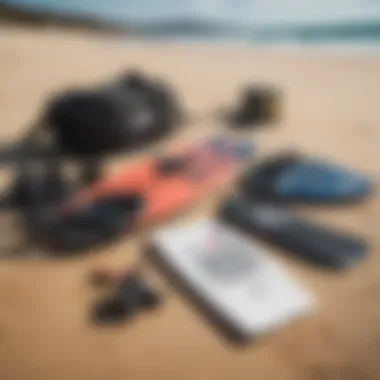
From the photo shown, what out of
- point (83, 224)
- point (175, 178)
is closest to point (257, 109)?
point (175, 178)

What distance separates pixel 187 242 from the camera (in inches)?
19.8

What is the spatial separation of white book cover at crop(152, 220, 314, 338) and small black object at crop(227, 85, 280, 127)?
0.79 feet

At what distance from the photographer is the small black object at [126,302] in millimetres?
438

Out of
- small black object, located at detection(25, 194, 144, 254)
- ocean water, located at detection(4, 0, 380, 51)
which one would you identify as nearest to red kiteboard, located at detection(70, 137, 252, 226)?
Answer: small black object, located at detection(25, 194, 144, 254)

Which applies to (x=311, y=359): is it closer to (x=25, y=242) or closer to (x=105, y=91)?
(x=25, y=242)

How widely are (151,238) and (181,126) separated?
232mm

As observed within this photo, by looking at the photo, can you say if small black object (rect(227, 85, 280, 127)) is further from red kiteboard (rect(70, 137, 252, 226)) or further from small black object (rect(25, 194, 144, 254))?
small black object (rect(25, 194, 144, 254))

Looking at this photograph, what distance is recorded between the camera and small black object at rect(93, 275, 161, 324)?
0.44 meters

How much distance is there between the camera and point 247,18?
916 mm

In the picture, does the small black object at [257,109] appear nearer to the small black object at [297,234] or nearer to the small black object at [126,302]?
the small black object at [297,234]

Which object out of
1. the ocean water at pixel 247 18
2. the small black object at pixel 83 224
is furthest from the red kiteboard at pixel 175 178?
the ocean water at pixel 247 18

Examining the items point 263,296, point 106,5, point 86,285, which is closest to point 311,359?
point 263,296

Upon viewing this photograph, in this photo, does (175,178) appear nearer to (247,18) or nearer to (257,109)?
(257,109)

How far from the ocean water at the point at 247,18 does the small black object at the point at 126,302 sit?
0.53m
